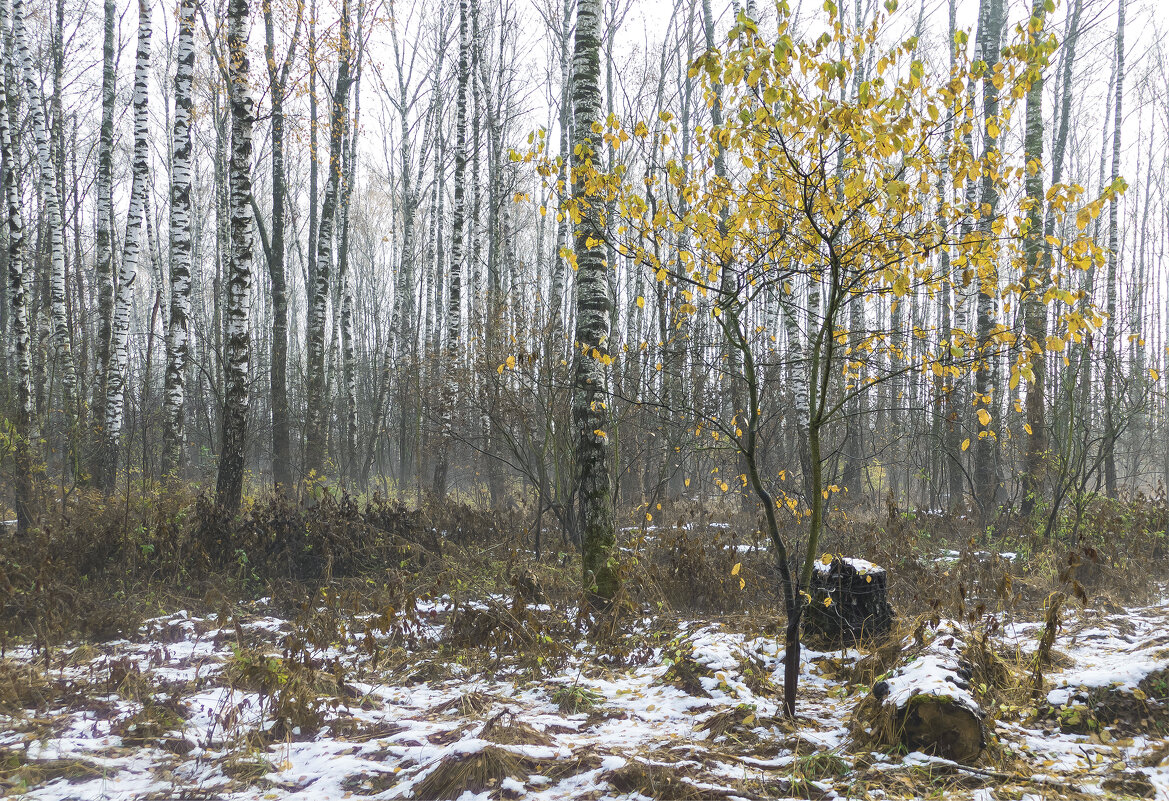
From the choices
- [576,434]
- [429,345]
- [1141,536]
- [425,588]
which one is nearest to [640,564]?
[576,434]

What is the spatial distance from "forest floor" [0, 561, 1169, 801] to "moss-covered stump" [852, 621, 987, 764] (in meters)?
0.07

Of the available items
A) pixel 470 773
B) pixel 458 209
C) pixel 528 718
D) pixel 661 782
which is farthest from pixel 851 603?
pixel 458 209

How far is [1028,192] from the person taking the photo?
9.02 meters

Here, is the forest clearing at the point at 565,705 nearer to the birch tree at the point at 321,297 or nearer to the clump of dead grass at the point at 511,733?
the clump of dead grass at the point at 511,733

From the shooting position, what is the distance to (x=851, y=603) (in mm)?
4453

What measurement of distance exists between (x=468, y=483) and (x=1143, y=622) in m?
17.4

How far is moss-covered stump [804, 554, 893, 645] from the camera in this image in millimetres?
4398

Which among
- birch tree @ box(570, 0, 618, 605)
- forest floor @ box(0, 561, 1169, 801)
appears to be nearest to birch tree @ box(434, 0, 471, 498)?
birch tree @ box(570, 0, 618, 605)

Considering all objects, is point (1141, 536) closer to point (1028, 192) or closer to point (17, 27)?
point (1028, 192)

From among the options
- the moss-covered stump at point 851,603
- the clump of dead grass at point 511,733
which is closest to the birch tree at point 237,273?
the clump of dead grass at point 511,733

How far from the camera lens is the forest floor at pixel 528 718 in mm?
2793

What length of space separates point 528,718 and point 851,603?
7.87 feet

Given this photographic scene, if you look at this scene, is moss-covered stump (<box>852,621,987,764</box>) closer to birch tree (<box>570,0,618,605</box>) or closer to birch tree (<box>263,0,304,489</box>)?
birch tree (<box>570,0,618,605</box>)

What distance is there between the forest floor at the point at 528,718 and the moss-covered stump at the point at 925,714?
0.07 m
